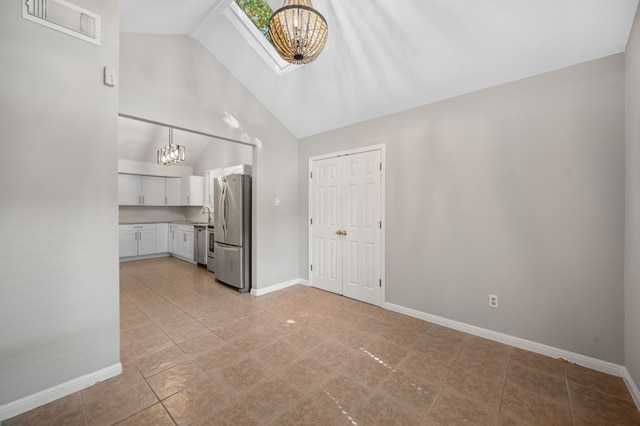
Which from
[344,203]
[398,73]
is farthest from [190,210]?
[398,73]

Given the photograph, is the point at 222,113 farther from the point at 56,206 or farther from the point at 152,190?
the point at 152,190

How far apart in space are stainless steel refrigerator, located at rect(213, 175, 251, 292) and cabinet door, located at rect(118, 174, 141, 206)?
384 centimetres

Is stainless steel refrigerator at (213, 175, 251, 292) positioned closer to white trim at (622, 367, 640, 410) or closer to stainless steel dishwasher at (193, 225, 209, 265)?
stainless steel dishwasher at (193, 225, 209, 265)

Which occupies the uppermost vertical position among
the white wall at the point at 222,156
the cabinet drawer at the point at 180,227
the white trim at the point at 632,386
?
the white wall at the point at 222,156

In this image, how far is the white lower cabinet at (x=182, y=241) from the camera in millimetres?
6102

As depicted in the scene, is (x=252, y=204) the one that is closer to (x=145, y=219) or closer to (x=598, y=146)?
(x=598, y=146)

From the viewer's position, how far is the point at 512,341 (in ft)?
8.02

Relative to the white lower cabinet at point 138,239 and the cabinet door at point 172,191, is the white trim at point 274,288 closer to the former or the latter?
the white lower cabinet at point 138,239

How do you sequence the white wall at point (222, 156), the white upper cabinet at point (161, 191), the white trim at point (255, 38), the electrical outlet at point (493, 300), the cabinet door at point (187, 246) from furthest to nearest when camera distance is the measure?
1. the white upper cabinet at point (161, 191)
2. the cabinet door at point (187, 246)
3. the white wall at point (222, 156)
4. the white trim at point (255, 38)
5. the electrical outlet at point (493, 300)

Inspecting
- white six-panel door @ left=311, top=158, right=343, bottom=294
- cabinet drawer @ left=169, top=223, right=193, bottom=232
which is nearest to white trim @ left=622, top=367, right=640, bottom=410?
white six-panel door @ left=311, top=158, right=343, bottom=294

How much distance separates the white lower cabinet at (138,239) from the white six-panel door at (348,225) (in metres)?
4.84

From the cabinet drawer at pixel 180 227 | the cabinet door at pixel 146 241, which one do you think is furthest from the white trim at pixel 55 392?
the cabinet door at pixel 146 241

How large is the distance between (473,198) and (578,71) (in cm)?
129

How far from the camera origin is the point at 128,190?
21.4ft
